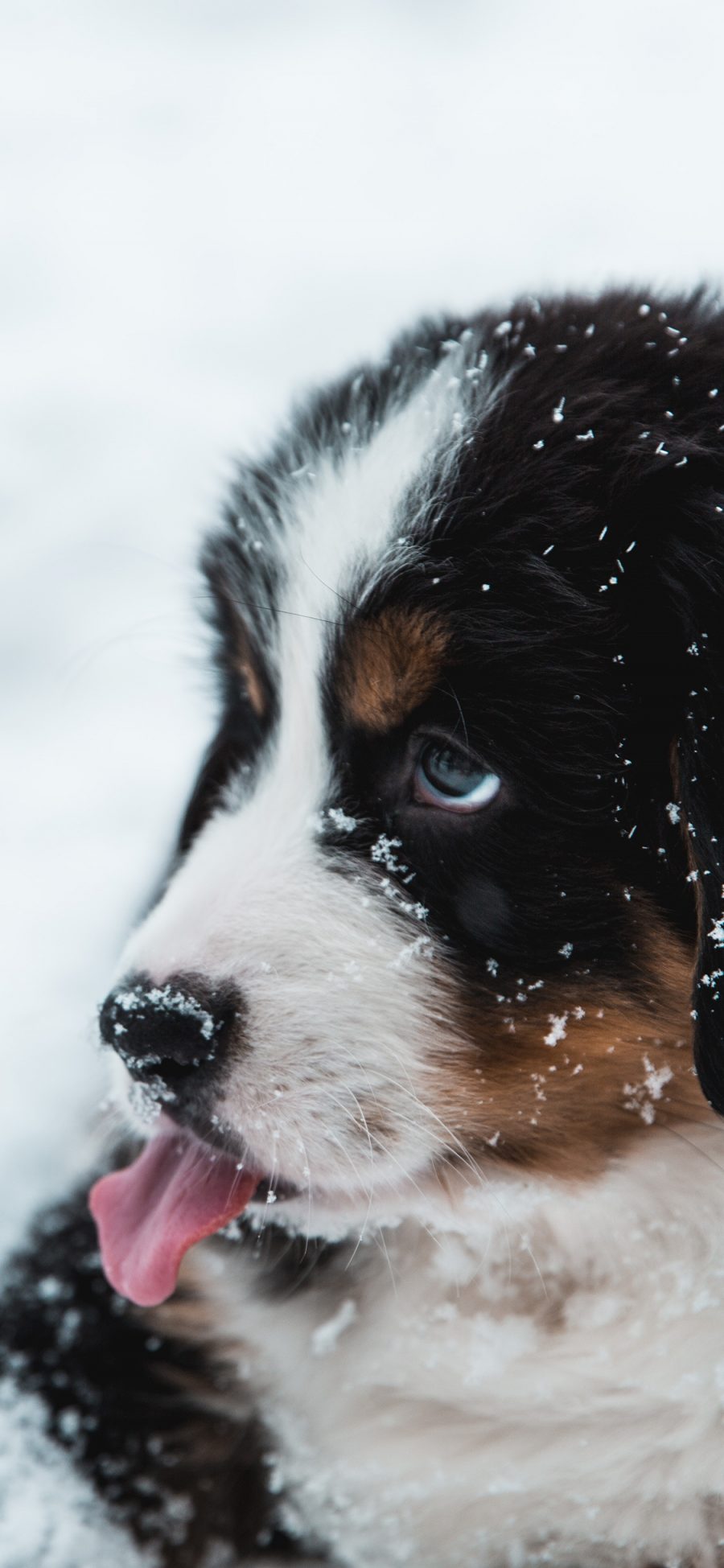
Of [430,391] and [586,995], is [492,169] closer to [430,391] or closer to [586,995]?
[430,391]

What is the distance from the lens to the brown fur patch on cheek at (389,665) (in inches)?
76.0

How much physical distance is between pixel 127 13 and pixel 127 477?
2524 millimetres

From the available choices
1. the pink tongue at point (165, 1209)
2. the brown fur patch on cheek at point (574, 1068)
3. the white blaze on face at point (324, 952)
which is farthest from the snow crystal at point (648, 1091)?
the pink tongue at point (165, 1209)

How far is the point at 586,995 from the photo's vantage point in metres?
1.97

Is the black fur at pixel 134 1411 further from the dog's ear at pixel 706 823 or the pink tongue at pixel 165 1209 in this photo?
the dog's ear at pixel 706 823

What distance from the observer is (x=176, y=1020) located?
6.31 ft

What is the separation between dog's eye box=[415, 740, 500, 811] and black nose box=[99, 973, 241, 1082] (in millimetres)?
387

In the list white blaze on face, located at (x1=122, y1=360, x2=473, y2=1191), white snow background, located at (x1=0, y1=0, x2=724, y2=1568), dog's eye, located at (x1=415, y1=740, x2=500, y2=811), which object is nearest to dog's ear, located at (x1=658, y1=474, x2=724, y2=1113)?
dog's eye, located at (x1=415, y1=740, x2=500, y2=811)

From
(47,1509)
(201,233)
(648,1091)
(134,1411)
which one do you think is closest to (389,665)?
(648,1091)

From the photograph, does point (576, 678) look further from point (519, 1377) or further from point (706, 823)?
point (519, 1377)

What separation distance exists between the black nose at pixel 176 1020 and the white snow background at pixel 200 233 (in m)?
2.30

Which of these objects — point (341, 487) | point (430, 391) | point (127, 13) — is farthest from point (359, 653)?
point (127, 13)

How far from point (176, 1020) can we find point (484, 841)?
1.56ft

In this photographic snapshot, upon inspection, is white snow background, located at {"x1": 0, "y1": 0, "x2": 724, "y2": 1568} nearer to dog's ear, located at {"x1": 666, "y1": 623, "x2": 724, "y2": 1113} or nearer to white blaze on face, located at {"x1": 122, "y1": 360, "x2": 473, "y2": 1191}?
white blaze on face, located at {"x1": 122, "y1": 360, "x2": 473, "y2": 1191}
